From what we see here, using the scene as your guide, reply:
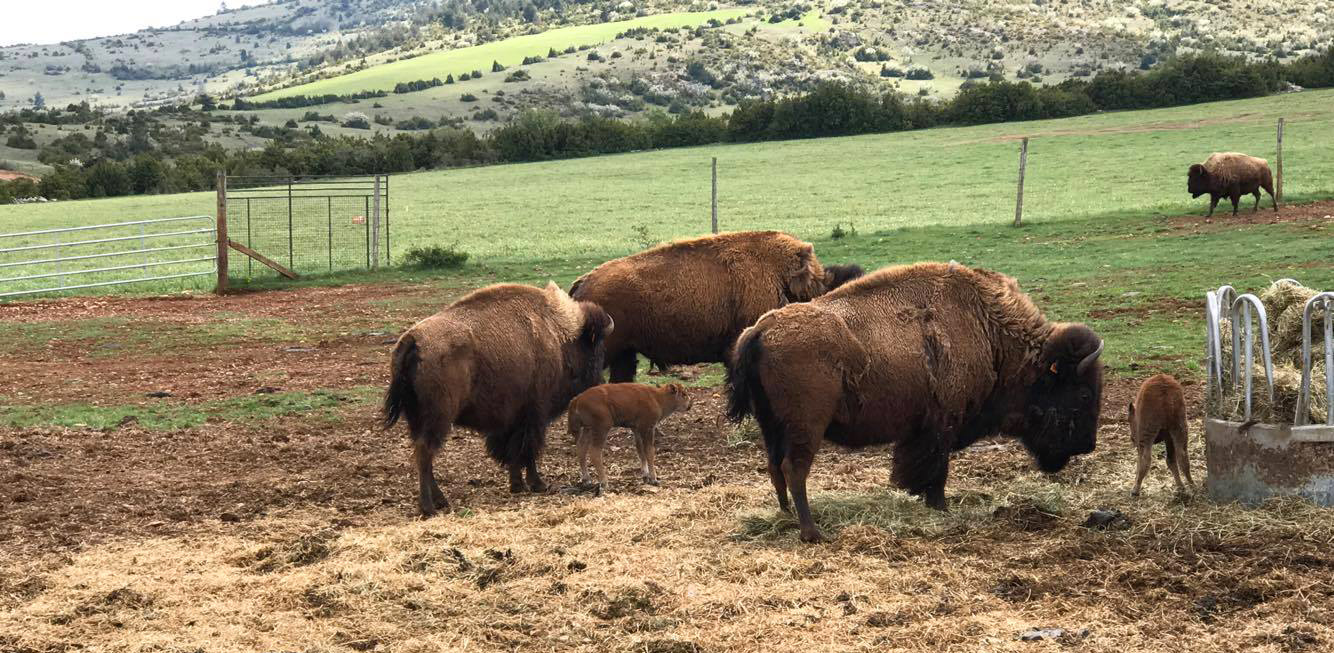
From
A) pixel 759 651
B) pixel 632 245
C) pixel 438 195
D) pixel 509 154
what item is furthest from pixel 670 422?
pixel 509 154

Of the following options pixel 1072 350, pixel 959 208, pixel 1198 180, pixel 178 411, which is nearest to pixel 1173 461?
pixel 1072 350

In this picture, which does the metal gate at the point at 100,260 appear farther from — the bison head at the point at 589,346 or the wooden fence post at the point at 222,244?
the bison head at the point at 589,346

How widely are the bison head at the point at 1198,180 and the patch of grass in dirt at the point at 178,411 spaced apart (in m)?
21.8

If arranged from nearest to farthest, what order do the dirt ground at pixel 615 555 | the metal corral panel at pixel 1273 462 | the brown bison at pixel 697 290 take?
the dirt ground at pixel 615 555 → the metal corral panel at pixel 1273 462 → the brown bison at pixel 697 290

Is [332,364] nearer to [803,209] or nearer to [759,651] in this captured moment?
[759,651]

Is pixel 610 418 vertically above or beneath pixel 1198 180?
beneath

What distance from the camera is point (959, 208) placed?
36625 millimetres

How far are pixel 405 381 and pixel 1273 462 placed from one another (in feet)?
19.2

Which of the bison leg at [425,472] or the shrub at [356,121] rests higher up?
the shrub at [356,121]

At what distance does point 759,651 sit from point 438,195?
158ft

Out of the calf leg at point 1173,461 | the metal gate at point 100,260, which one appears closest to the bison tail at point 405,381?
the calf leg at point 1173,461

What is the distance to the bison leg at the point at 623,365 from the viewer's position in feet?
40.3

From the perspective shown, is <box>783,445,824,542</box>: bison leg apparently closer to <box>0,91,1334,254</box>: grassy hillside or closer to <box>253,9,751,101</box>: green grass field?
<box>0,91,1334,254</box>: grassy hillside

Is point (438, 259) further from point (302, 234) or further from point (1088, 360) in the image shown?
point (1088, 360)
